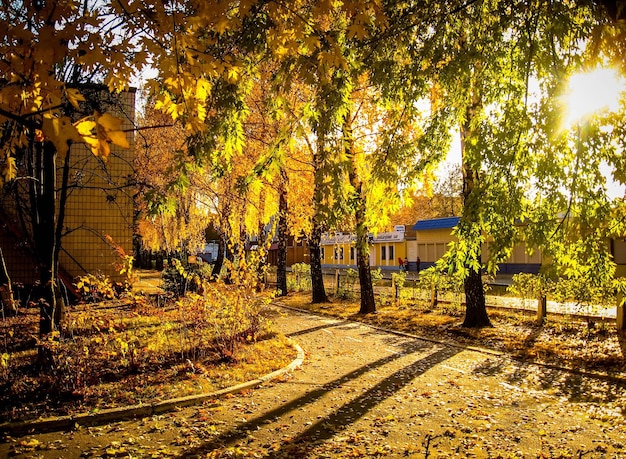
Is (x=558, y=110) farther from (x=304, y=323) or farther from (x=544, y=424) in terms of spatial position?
(x=304, y=323)

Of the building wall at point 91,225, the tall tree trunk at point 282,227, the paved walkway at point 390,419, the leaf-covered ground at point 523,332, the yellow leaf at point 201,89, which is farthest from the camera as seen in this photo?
the tall tree trunk at point 282,227

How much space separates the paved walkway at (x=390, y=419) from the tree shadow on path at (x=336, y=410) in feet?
0.05

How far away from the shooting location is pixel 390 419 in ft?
19.2

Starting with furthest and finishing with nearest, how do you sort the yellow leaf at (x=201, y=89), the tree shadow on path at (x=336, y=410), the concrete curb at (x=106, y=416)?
the concrete curb at (x=106, y=416), the tree shadow on path at (x=336, y=410), the yellow leaf at (x=201, y=89)

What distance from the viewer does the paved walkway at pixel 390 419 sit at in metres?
4.88

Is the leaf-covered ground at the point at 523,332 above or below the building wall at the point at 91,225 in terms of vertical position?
below

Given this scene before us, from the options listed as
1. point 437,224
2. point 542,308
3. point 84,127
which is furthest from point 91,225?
point 437,224

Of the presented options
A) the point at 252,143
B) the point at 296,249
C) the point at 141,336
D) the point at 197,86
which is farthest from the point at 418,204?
the point at 197,86

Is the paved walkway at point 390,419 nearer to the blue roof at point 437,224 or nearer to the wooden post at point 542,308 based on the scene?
the wooden post at point 542,308

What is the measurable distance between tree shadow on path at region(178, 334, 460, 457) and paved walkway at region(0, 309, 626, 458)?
1 centimetres

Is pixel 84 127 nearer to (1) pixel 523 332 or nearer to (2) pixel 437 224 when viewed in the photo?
(1) pixel 523 332

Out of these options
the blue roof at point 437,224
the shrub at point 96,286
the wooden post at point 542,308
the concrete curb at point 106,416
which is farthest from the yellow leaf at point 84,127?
the blue roof at point 437,224

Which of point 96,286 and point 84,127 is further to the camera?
point 96,286

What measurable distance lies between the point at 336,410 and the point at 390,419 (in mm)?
732
